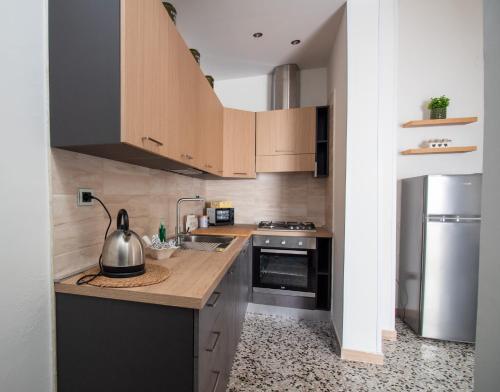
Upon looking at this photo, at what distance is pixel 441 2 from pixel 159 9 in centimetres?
284

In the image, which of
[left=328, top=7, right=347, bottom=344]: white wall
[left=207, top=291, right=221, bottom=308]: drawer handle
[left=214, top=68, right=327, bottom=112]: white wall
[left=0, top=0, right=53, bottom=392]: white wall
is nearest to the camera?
[left=0, top=0, right=53, bottom=392]: white wall

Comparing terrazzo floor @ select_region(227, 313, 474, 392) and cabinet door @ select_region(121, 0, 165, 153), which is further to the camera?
terrazzo floor @ select_region(227, 313, 474, 392)

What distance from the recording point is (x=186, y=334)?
80 cm

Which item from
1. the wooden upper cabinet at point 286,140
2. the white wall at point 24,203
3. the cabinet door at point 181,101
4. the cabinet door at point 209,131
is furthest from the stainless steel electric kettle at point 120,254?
the wooden upper cabinet at point 286,140

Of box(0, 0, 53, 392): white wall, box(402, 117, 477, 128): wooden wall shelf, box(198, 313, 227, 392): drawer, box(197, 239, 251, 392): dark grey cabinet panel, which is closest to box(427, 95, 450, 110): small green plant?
box(402, 117, 477, 128): wooden wall shelf

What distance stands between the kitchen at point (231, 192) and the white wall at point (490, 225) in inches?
11.3

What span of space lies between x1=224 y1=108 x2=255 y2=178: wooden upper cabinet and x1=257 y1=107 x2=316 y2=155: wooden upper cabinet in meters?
0.10

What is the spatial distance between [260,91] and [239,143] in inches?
31.6

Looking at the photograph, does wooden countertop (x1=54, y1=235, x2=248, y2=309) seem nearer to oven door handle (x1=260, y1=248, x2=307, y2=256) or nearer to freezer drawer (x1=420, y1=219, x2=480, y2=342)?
oven door handle (x1=260, y1=248, x2=307, y2=256)

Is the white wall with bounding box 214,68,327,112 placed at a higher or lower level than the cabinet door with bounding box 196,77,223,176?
higher

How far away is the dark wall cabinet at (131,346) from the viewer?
0.80 meters

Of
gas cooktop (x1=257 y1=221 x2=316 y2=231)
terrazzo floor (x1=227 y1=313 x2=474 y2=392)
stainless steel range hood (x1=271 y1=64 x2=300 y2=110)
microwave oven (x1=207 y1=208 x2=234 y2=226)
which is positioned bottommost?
terrazzo floor (x1=227 y1=313 x2=474 y2=392)

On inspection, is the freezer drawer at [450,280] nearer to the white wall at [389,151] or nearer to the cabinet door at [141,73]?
the white wall at [389,151]

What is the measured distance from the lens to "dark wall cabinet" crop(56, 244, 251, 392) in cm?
80
